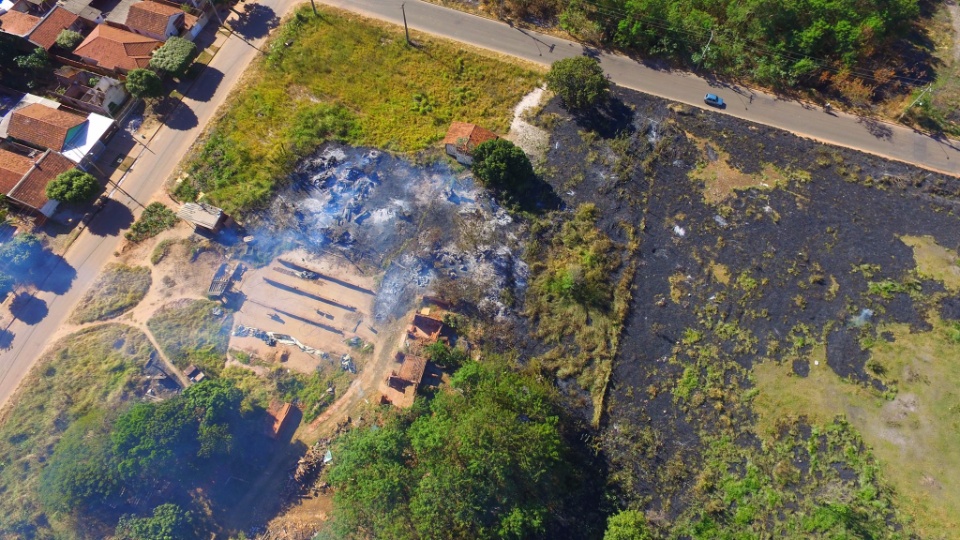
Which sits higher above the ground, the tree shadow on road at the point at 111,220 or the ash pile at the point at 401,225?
the ash pile at the point at 401,225

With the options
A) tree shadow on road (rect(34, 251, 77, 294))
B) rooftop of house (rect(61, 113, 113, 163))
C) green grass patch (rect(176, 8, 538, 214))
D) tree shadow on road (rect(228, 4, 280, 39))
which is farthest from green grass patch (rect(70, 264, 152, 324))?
tree shadow on road (rect(228, 4, 280, 39))

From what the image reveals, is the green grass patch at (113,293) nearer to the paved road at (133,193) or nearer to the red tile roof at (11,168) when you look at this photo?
the paved road at (133,193)

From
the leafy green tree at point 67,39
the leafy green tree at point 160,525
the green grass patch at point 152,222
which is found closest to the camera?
the leafy green tree at point 160,525

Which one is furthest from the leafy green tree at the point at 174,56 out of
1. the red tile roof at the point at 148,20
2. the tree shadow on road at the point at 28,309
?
the tree shadow on road at the point at 28,309

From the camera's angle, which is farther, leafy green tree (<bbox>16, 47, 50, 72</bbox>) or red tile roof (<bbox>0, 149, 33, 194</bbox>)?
leafy green tree (<bbox>16, 47, 50, 72</bbox>)

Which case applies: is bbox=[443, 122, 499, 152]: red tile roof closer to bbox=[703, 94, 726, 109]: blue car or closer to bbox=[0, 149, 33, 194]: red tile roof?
bbox=[703, 94, 726, 109]: blue car
